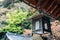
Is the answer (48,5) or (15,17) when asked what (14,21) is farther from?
(48,5)

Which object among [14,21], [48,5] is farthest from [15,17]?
[48,5]

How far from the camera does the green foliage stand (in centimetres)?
1833

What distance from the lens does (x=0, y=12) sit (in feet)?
67.3

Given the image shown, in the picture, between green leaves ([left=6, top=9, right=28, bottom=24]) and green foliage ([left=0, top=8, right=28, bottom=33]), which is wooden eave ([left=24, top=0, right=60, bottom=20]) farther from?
green leaves ([left=6, top=9, right=28, bottom=24])

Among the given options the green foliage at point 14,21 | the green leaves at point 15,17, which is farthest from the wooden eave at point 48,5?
the green leaves at point 15,17

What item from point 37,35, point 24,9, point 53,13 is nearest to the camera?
point 53,13

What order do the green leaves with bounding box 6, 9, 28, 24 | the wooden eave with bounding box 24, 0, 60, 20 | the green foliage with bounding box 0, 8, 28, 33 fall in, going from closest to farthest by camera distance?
1. the wooden eave with bounding box 24, 0, 60, 20
2. the green foliage with bounding box 0, 8, 28, 33
3. the green leaves with bounding box 6, 9, 28, 24

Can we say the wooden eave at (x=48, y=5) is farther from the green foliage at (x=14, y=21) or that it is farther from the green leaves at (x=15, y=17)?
the green leaves at (x=15, y=17)

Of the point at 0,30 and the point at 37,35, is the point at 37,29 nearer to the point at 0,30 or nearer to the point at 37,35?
the point at 37,35

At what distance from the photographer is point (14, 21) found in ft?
61.6

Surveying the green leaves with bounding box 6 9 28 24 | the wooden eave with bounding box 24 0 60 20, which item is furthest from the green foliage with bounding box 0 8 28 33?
the wooden eave with bounding box 24 0 60 20

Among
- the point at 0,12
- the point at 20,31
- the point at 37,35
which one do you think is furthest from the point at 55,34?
the point at 0,12

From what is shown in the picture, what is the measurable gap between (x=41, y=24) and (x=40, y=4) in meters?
5.55

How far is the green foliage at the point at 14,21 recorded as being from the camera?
1833 cm
